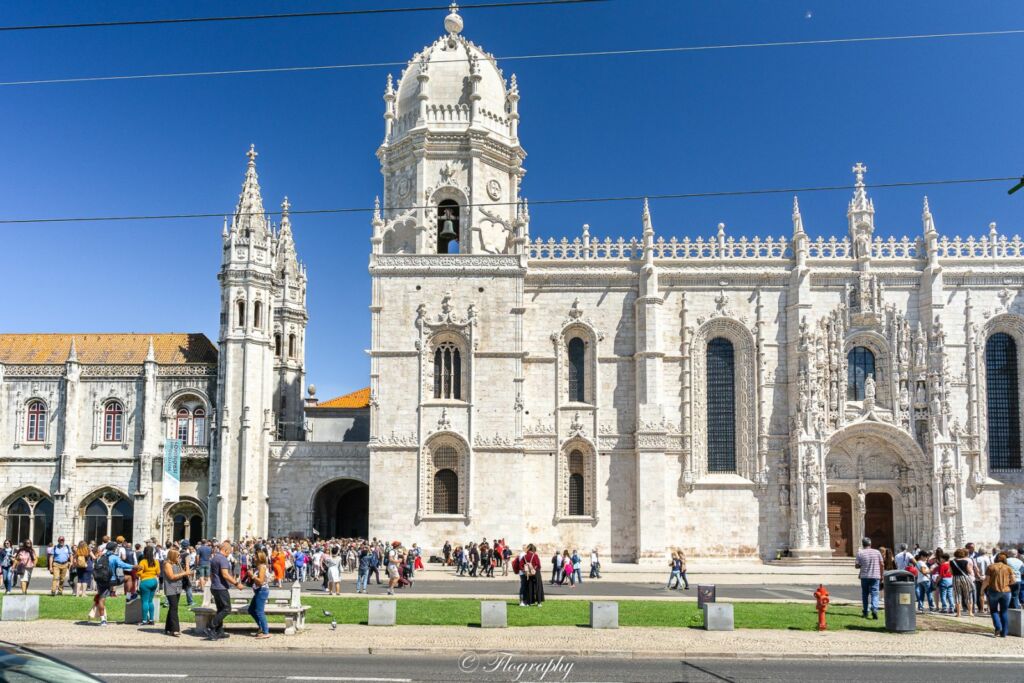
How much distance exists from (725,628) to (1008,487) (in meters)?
28.8

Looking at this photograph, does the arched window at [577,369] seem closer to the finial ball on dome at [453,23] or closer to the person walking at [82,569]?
the finial ball on dome at [453,23]

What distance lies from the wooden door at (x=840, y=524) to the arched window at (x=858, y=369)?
467 centimetres

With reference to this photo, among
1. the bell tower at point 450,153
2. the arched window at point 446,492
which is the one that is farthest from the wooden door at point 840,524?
the bell tower at point 450,153

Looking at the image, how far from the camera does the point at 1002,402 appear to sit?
45.0m

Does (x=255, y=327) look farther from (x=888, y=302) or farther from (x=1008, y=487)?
(x=1008, y=487)

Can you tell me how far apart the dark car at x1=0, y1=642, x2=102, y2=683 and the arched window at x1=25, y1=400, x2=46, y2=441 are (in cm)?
4672

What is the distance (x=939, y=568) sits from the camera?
2553cm

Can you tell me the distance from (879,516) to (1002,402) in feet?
25.0

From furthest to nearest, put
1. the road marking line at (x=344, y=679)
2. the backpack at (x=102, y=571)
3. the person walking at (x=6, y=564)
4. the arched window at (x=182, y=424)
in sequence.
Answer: the arched window at (x=182, y=424) < the person walking at (x=6, y=564) < the backpack at (x=102, y=571) < the road marking line at (x=344, y=679)

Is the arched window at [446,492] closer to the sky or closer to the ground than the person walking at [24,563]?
closer to the sky

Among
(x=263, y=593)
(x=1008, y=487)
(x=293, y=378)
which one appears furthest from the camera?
(x=293, y=378)

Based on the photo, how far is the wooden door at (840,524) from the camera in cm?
4384

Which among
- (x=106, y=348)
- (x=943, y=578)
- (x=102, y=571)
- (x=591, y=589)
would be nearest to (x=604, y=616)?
(x=943, y=578)

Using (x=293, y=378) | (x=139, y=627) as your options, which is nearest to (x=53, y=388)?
(x=293, y=378)
